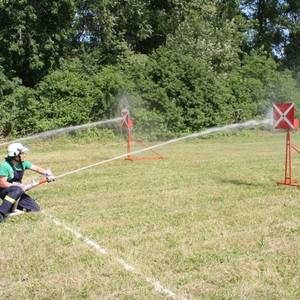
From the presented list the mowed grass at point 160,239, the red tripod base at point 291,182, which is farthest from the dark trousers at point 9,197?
the red tripod base at point 291,182

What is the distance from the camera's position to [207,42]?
103 ft

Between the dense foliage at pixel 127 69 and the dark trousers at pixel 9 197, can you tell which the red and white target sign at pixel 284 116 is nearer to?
the dark trousers at pixel 9 197

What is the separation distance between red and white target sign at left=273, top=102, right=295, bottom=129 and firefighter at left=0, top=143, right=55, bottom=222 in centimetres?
521

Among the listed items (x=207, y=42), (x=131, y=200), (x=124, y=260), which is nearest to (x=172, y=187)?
(x=131, y=200)

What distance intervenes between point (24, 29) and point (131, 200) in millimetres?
18374

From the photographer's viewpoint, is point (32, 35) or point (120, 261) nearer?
point (120, 261)

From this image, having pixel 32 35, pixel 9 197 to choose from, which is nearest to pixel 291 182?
pixel 9 197

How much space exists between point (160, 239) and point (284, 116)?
5.40 meters

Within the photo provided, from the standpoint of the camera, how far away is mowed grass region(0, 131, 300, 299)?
5285 millimetres

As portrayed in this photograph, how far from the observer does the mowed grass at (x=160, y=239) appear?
529 centimetres

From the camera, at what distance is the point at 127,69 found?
28.2 meters

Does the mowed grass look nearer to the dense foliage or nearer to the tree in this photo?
the dense foliage

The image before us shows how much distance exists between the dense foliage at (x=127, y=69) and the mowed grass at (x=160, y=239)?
510 inches

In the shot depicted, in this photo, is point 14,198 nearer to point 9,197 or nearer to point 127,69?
point 9,197
